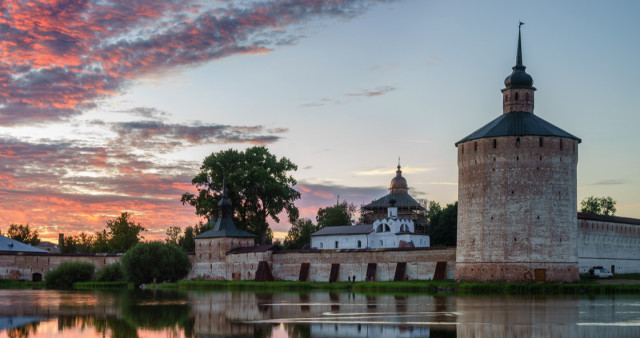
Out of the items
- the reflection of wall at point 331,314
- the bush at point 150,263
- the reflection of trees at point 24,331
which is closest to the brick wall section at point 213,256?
the bush at point 150,263

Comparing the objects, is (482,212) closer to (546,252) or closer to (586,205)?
(546,252)

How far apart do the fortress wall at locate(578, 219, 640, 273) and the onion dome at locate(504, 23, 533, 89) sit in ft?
28.1

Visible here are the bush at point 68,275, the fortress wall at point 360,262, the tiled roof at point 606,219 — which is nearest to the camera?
the fortress wall at point 360,262

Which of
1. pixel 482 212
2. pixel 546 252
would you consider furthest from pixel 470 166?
pixel 546 252

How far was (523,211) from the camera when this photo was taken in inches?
1548

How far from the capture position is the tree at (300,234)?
81.4 meters

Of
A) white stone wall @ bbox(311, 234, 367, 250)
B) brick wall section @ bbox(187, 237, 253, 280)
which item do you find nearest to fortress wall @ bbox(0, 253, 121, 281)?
brick wall section @ bbox(187, 237, 253, 280)

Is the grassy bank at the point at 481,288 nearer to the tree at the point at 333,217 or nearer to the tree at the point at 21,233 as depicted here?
the tree at the point at 333,217

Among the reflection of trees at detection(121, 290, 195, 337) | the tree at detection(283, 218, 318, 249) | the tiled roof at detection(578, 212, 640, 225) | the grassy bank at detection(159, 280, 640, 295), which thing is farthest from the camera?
the tree at detection(283, 218, 318, 249)

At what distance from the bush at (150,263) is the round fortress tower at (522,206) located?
18.6 metres

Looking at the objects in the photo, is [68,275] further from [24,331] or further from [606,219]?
[606,219]

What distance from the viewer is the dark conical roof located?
184 feet

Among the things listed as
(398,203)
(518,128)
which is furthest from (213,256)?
(518,128)

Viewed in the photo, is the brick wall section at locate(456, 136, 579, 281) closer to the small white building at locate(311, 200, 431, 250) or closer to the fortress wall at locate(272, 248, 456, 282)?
the fortress wall at locate(272, 248, 456, 282)
